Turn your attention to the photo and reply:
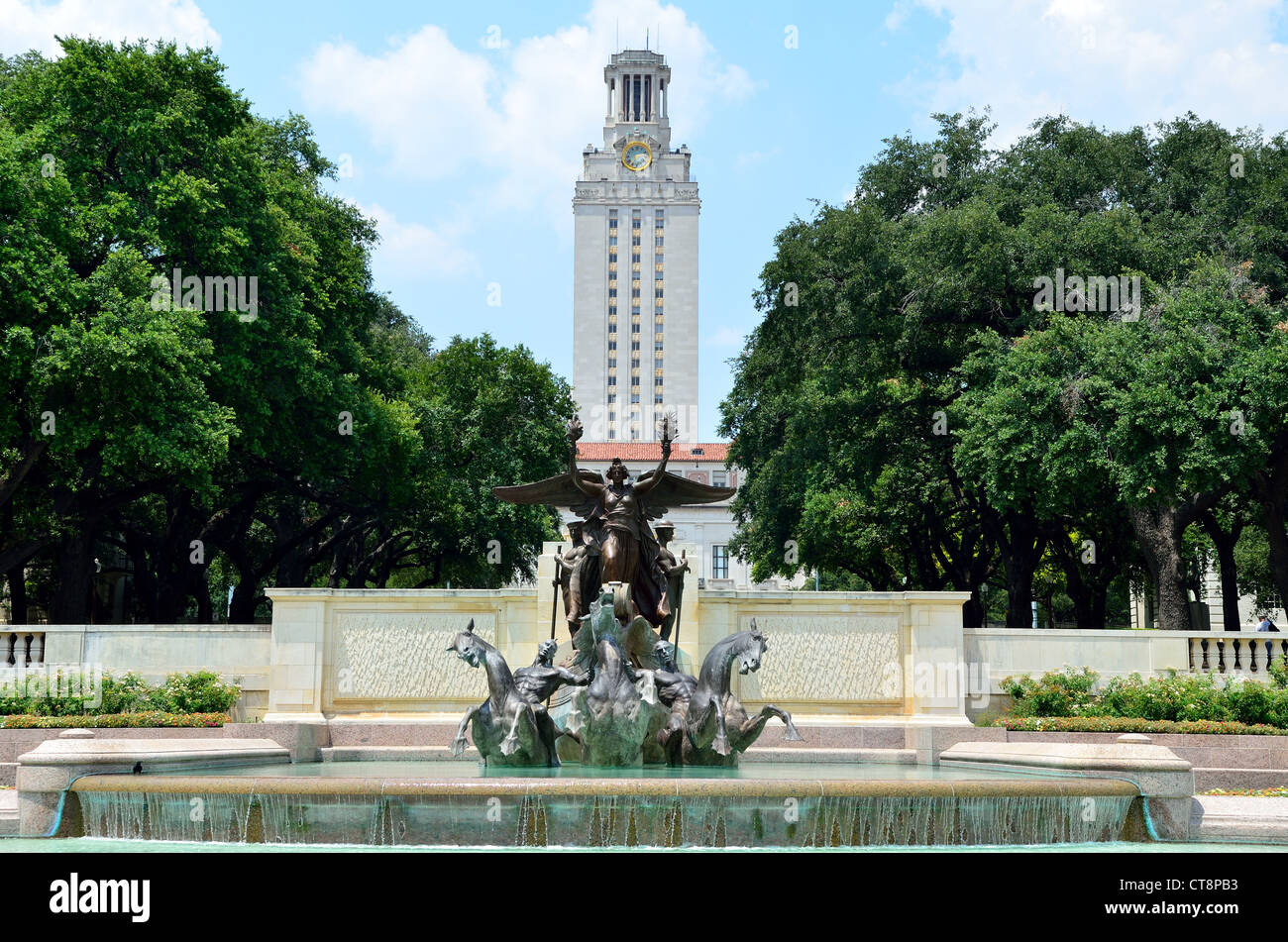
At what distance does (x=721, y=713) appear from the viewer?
15.9 metres

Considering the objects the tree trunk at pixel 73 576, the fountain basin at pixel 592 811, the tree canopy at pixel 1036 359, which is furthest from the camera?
the tree trunk at pixel 73 576

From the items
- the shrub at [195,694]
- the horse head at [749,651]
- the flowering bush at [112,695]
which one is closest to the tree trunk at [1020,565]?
the horse head at [749,651]

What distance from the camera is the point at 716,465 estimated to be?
138 meters

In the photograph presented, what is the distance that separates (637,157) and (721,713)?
488 feet

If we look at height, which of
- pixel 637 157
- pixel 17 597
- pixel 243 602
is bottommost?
pixel 243 602

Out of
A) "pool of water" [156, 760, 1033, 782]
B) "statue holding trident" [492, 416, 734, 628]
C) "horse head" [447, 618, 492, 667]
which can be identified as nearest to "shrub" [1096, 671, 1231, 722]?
"pool of water" [156, 760, 1033, 782]

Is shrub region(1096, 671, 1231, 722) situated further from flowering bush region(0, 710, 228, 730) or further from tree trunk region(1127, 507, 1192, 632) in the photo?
flowering bush region(0, 710, 228, 730)

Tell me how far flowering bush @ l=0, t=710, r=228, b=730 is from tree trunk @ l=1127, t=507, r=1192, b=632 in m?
22.6

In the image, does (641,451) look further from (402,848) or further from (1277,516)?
(402,848)

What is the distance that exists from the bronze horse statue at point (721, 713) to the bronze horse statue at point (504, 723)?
1.81m

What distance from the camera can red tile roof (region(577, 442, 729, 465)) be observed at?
129 meters

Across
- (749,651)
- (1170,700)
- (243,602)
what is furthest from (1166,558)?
(243,602)

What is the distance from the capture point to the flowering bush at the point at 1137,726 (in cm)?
1984

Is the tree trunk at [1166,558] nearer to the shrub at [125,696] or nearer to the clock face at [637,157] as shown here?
the shrub at [125,696]
